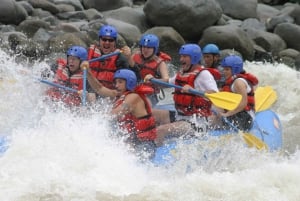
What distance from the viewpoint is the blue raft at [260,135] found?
244 inches

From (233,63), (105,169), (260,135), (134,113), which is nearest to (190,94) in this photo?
(233,63)

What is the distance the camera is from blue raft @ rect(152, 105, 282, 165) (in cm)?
620

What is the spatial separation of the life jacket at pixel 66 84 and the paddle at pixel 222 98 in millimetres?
882

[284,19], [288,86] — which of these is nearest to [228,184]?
[288,86]

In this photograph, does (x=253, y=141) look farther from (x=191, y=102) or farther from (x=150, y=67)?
(x=150, y=67)

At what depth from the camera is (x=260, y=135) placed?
7.44 metres

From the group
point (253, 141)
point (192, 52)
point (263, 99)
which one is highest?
point (192, 52)

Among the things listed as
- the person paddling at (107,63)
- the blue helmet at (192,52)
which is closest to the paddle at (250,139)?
the blue helmet at (192,52)

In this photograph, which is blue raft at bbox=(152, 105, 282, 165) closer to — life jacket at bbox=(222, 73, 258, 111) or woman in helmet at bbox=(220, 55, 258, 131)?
woman in helmet at bbox=(220, 55, 258, 131)

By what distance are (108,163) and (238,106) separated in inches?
75.9

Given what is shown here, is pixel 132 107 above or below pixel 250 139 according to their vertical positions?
above

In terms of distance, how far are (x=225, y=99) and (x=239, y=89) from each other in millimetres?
302

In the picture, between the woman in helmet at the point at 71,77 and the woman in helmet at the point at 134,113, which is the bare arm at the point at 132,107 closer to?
the woman in helmet at the point at 134,113

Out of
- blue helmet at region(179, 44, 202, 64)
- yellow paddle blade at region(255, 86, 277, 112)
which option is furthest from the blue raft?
blue helmet at region(179, 44, 202, 64)
